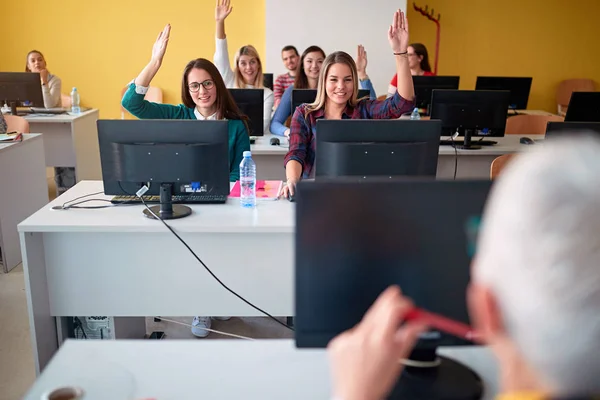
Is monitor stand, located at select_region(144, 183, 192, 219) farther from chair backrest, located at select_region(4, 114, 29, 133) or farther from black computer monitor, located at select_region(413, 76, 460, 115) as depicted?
black computer monitor, located at select_region(413, 76, 460, 115)

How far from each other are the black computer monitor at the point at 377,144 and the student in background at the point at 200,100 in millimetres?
930

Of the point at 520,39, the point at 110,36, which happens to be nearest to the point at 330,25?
the point at 520,39

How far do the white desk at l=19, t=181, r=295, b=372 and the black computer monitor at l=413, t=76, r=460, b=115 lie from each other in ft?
9.00

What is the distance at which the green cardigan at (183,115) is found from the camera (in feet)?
9.75

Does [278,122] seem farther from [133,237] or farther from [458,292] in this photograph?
[458,292]

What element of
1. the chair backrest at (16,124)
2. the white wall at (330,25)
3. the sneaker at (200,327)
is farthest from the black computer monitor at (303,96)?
the white wall at (330,25)

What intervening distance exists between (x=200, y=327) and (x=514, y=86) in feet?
13.5

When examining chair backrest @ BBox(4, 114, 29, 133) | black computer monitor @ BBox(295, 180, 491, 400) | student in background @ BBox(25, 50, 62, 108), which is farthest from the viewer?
student in background @ BBox(25, 50, 62, 108)

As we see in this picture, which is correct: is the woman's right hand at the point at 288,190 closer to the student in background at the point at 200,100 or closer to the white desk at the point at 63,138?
the student in background at the point at 200,100

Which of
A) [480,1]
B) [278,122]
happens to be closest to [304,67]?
[278,122]

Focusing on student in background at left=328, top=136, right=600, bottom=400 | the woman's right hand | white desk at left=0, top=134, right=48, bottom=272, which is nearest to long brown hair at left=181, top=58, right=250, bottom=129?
the woman's right hand

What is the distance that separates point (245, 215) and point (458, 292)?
128cm

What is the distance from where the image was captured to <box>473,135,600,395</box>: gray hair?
54cm

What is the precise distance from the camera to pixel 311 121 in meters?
2.95
